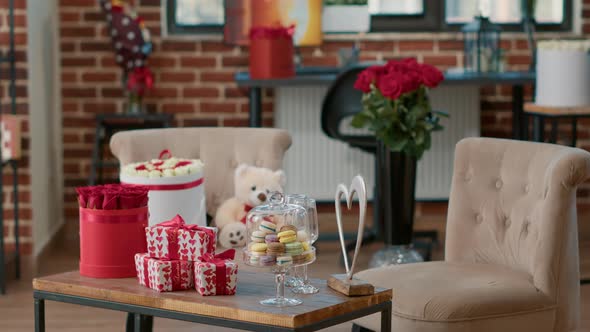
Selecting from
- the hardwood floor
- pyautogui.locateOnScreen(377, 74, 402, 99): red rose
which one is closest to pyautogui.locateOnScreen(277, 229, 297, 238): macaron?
the hardwood floor

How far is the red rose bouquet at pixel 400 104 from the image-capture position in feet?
14.3

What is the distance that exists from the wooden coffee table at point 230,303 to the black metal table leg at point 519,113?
301cm

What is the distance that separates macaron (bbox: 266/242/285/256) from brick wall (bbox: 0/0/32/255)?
8.88ft

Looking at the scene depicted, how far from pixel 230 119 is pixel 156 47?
540 mm

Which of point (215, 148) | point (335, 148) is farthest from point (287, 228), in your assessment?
point (335, 148)

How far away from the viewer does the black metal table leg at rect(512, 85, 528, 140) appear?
205 inches

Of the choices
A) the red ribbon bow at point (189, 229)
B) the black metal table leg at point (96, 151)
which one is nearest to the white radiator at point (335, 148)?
the black metal table leg at point (96, 151)

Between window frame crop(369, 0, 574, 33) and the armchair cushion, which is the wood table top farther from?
the armchair cushion

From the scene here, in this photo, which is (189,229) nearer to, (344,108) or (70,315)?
(70,315)

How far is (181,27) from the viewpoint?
18.4 feet

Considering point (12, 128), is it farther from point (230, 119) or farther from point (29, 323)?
point (230, 119)

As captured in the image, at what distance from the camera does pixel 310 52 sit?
5641mm

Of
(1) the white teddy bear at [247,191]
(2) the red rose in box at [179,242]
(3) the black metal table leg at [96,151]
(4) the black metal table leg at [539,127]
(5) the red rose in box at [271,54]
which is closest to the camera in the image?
(2) the red rose in box at [179,242]

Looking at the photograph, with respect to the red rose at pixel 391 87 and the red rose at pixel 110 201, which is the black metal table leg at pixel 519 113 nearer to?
the red rose at pixel 391 87
